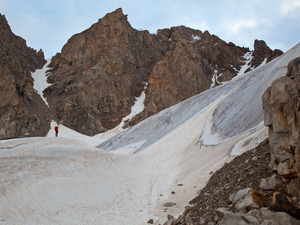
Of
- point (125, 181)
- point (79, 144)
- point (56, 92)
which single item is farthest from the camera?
point (56, 92)

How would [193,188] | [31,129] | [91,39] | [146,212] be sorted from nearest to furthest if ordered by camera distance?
[146,212] < [193,188] < [31,129] < [91,39]

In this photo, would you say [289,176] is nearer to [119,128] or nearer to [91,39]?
[119,128]

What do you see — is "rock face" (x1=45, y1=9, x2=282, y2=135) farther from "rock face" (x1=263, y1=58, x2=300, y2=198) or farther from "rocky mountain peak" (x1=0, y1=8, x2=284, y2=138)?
"rock face" (x1=263, y1=58, x2=300, y2=198)

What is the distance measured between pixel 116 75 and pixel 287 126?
246 feet

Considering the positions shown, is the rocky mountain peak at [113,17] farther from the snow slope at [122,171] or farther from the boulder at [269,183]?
the boulder at [269,183]

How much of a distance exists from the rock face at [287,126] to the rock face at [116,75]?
2371 inches

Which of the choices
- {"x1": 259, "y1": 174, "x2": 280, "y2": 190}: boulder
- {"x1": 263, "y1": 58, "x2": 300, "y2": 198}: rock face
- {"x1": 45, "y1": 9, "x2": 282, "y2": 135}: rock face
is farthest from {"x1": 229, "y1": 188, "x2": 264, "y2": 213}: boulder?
{"x1": 45, "y1": 9, "x2": 282, "y2": 135}: rock face

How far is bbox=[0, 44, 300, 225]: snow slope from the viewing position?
481 inches

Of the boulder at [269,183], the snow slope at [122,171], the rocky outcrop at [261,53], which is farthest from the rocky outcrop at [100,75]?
the boulder at [269,183]

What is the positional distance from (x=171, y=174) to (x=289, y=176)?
10.6m

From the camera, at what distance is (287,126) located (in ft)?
26.6

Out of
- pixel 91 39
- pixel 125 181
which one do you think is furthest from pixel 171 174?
pixel 91 39

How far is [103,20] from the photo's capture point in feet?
282

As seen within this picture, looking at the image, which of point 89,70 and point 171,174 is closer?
point 171,174
